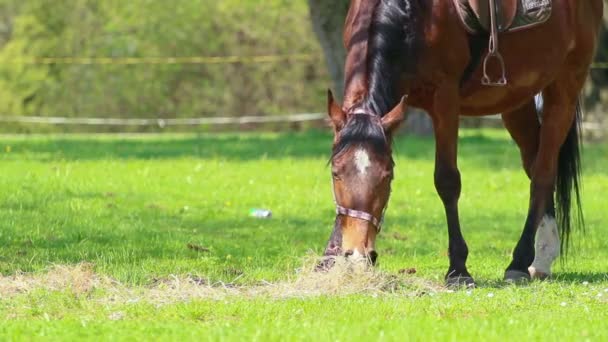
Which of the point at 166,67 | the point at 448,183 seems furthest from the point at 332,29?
the point at 448,183

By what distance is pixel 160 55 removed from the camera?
33.8m

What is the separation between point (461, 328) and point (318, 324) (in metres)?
0.71

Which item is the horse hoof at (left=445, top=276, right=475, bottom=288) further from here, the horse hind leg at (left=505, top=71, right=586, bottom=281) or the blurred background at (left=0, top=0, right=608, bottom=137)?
the blurred background at (left=0, top=0, right=608, bottom=137)

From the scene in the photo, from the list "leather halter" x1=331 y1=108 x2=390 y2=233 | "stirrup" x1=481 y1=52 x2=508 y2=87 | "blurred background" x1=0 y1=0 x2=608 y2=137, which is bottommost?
"blurred background" x1=0 y1=0 x2=608 y2=137

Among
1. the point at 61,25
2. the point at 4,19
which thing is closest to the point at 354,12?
the point at 61,25

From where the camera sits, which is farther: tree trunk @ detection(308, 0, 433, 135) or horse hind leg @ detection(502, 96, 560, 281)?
tree trunk @ detection(308, 0, 433, 135)

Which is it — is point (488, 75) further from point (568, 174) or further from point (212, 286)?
point (212, 286)

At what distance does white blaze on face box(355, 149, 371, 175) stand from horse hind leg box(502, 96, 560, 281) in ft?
5.96

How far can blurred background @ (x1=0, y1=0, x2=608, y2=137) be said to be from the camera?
32250mm

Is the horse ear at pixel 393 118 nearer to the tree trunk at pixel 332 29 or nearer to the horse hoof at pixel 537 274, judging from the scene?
the horse hoof at pixel 537 274

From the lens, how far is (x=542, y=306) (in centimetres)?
765

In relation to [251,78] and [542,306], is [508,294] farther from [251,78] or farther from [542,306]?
[251,78]

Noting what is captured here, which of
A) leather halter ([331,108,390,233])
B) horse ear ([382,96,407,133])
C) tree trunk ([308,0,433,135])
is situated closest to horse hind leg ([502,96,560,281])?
leather halter ([331,108,390,233])

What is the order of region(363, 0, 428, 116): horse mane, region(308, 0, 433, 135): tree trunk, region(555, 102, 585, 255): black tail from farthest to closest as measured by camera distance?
region(308, 0, 433, 135): tree trunk
region(555, 102, 585, 255): black tail
region(363, 0, 428, 116): horse mane
